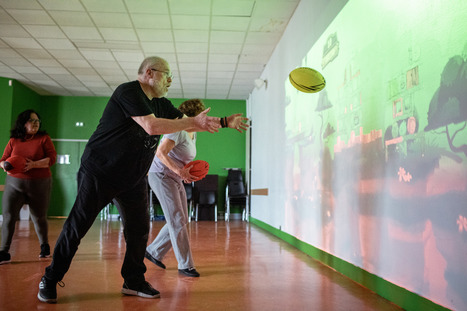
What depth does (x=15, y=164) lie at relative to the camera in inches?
148

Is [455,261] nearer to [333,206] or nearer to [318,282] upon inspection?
[318,282]

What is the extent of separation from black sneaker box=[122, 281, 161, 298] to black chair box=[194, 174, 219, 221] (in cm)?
728

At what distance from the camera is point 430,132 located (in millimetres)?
2109

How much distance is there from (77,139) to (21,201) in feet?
23.8

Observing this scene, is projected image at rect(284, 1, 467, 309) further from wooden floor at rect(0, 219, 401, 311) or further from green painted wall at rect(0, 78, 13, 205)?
green painted wall at rect(0, 78, 13, 205)

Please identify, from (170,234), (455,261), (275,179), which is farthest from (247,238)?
(455,261)

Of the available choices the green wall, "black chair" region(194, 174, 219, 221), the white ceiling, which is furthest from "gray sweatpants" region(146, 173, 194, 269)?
the green wall

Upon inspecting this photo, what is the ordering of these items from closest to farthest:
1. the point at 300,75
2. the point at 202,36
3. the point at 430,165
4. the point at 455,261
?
the point at 455,261 < the point at 430,165 < the point at 300,75 < the point at 202,36

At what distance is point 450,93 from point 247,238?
4424 mm

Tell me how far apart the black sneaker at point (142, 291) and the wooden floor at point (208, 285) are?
0.15 ft

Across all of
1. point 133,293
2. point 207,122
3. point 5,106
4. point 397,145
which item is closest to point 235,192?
point 5,106

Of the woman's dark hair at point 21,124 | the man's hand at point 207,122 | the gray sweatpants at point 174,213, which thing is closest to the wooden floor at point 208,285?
the gray sweatpants at point 174,213

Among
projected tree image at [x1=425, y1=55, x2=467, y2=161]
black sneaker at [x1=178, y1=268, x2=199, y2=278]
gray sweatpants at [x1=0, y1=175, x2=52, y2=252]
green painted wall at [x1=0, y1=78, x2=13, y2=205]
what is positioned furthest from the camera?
green painted wall at [x1=0, y1=78, x2=13, y2=205]

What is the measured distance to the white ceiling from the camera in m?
5.45
